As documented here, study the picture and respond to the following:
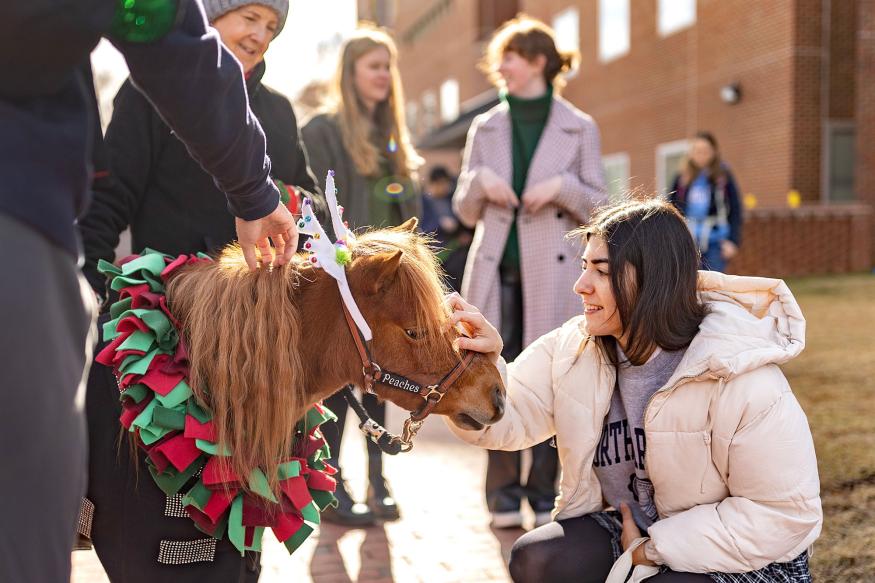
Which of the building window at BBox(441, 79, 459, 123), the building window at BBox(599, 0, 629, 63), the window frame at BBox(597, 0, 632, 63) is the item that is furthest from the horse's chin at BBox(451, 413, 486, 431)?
the building window at BBox(441, 79, 459, 123)

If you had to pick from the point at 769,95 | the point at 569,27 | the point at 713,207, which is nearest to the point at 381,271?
the point at 713,207

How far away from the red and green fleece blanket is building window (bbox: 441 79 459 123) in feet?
107

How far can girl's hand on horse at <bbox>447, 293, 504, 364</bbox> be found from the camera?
2.31 meters

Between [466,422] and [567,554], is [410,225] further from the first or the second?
[567,554]

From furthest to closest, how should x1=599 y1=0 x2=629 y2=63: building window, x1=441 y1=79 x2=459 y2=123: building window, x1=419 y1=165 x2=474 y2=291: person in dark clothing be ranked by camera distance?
x1=441 y1=79 x2=459 y2=123: building window < x1=599 y1=0 x2=629 y2=63: building window < x1=419 y1=165 x2=474 y2=291: person in dark clothing

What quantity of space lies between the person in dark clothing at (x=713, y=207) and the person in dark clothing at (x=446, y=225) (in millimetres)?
2100

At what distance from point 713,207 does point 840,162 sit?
973cm

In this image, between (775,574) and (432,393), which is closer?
(432,393)

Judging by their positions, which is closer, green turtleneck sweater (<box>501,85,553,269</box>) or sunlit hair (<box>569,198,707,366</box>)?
sunlit hair (<box>569,198,707,366</box>)

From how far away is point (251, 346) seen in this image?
6.73 feet

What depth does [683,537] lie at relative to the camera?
2.55m

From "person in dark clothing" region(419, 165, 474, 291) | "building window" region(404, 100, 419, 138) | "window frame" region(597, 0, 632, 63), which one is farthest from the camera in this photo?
"building window" region(404, 100, 419, 138)

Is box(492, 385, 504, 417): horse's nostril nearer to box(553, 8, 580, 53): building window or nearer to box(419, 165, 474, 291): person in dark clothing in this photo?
box(419, 165, 474, 291): person in dark clothing

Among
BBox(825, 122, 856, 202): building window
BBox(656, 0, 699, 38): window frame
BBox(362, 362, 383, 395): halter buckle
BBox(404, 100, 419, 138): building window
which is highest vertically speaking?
BBox(404, 100, 419, 138): building window
